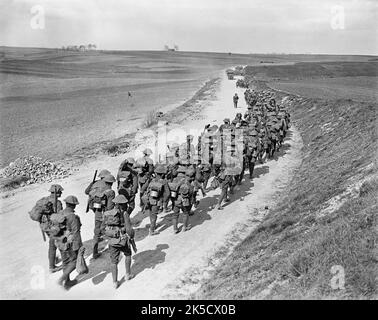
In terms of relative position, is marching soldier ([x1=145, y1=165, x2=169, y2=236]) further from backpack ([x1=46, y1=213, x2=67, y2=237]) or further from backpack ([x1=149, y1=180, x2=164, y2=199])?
backpack ([x1=46, y1=213, x2=67, y2=237])

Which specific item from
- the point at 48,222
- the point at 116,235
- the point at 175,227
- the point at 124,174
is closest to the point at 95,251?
the point at 48,222

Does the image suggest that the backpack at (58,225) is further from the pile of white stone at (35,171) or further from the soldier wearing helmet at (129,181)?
the pile of white stone at (35,171)

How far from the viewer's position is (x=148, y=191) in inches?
456

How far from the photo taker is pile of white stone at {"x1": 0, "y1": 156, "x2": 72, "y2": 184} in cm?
1716

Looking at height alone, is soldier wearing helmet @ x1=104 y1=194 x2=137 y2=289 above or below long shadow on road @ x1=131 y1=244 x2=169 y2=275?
above

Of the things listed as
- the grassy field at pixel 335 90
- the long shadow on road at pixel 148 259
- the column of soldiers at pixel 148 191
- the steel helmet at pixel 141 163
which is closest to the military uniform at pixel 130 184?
the column of soldiers at pixel 148 191

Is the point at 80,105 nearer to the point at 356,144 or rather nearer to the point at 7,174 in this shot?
the point at 7,174

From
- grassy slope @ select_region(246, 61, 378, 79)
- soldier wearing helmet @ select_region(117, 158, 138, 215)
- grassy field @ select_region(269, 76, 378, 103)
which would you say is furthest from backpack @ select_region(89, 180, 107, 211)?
grassy slope @ select_region(246, 61, 378, 79)

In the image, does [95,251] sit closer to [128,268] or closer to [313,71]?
[128,268]

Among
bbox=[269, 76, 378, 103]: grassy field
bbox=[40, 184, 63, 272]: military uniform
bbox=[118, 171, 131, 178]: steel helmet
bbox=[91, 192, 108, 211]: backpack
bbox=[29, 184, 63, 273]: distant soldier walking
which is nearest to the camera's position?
bbox=[40, 184, 63, 272]: military uniform

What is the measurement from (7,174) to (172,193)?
33.0 ft

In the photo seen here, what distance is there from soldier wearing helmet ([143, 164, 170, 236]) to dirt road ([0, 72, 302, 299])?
24.0 inches

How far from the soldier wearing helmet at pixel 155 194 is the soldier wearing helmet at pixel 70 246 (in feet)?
9.13

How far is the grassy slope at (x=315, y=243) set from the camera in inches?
284
